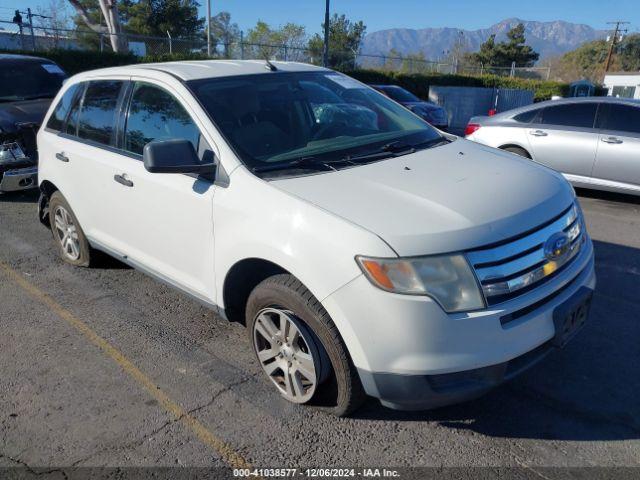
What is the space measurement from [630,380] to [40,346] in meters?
3.78

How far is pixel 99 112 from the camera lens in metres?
4.26

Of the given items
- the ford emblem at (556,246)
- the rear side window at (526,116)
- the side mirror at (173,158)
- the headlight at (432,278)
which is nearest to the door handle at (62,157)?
the side mirror at (173,158)

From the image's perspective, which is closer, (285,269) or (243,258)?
(285,269)

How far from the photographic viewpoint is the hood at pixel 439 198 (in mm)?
2447

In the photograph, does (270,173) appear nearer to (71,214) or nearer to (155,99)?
(155,99)

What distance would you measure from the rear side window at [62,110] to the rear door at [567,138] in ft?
20.0

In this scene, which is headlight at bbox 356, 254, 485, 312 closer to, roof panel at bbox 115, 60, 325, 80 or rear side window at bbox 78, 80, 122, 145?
roof panel at bbox 115, 60, 325, 80

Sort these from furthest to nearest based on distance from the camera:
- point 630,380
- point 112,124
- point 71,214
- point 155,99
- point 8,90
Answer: point 8,90
point 71,214
point 112,124
point 155,99
point 630,380

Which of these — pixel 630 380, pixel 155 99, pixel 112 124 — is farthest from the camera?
pixel 112 124

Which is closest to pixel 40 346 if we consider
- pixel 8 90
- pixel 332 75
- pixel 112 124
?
pixel 112 124

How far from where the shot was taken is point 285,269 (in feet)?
9.00

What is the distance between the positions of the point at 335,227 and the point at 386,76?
85.5ft

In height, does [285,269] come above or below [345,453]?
above

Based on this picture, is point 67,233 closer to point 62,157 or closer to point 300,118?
point 62,157
